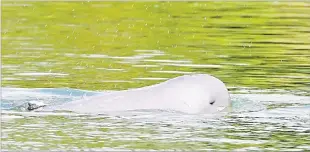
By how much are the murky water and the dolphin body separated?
18 cm

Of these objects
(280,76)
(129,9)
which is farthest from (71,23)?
(280,76)

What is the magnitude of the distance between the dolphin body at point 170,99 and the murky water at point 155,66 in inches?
7.0

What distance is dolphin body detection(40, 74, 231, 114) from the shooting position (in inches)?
519

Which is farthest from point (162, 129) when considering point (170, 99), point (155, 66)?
point (155, 66)

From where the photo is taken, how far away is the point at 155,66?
18.7 meters

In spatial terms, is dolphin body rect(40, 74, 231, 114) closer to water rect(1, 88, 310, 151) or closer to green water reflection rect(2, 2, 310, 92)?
water rect(1, 88, 310, 151)

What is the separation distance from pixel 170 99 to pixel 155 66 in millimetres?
5493

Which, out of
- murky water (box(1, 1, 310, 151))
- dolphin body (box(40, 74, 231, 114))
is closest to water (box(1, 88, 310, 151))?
murky water (box(1, 1, 310, 151))

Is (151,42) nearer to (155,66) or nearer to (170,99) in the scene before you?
(155,66)

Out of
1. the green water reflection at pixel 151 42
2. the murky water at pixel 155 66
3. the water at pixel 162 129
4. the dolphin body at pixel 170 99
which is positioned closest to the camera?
the water at pixel 162 129

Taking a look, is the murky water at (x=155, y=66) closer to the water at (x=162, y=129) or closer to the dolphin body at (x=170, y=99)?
the water at (x=162, y=129)

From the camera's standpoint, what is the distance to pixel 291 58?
66.3 feet

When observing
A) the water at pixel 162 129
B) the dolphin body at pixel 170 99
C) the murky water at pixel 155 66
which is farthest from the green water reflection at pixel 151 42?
the water at pixel 162 129

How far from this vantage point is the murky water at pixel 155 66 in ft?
38.3
